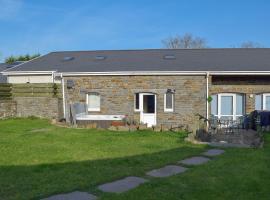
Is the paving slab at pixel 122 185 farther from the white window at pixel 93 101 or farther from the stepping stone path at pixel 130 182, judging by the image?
the white window at pixel 93 101

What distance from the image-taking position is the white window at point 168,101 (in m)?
21.1

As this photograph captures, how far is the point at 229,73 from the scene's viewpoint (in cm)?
2036

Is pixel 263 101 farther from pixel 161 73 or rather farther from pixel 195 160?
pixel 195 160

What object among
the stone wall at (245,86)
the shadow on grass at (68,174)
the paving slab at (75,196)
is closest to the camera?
the paving slab at (75,196)

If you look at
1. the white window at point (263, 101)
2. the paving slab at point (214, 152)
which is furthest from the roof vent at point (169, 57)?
the paving slab at point (214, 152)

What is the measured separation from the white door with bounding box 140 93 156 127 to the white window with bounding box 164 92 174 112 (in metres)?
0.65

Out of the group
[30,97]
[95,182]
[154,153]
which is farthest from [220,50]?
[95,182]

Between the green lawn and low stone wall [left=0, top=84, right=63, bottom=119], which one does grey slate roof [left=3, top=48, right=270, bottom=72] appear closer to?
low stone wall [left=0, top=84, right=63, bottom=119]

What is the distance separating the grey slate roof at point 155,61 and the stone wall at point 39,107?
7.21 feet

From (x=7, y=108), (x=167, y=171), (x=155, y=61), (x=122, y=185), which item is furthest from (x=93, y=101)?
(x=122, y=185)

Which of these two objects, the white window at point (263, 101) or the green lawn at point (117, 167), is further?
the white window at point (263, 101)

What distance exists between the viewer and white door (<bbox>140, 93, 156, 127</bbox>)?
2141cm

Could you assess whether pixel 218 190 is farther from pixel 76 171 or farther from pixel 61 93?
pixel 61 93

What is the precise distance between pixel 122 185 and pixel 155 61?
1710 cm
